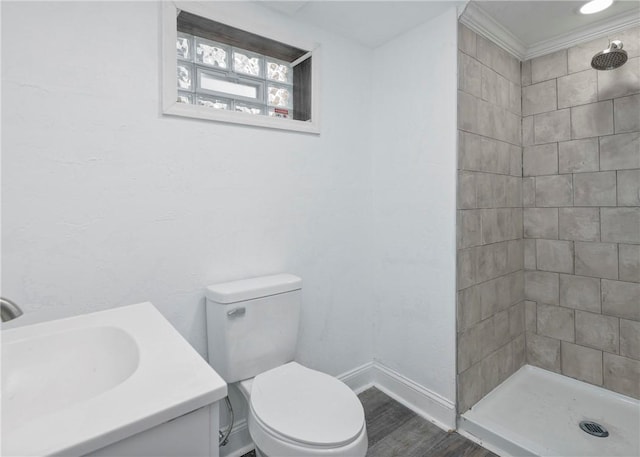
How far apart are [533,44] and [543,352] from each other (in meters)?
1.96

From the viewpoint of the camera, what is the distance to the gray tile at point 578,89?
6.36ft

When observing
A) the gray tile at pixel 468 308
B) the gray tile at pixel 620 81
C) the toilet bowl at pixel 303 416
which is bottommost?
the toilet bowl at pixel 303 416

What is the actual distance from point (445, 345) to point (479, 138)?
44.5 inches

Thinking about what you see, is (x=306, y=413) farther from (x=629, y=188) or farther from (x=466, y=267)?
(x=629, y=188)

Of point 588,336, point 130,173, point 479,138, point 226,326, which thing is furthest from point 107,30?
point 588,336

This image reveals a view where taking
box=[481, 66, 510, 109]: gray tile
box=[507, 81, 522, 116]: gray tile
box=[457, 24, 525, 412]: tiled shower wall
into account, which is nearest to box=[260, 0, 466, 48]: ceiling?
box=[457, 24, 525, 412]: tiled shower wall

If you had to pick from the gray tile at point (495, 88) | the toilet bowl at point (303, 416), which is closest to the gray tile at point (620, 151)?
the gray tile at point (495, 88)

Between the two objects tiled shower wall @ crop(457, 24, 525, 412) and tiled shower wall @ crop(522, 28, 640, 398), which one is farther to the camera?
tiled shower wall @ crop(522, 28, 640, 398)

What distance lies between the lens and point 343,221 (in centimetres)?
199

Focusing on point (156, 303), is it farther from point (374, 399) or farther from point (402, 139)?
point (402, 139)

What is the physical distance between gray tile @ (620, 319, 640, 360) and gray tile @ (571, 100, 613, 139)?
1.07 m

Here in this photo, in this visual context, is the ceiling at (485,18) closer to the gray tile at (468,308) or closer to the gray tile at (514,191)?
the gray tile at (514,191)

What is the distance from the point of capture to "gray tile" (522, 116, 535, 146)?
7.15ft

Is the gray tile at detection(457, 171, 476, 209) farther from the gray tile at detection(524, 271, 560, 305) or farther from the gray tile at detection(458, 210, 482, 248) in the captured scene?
the gray tile at detection(524, 271, 560, 305)
